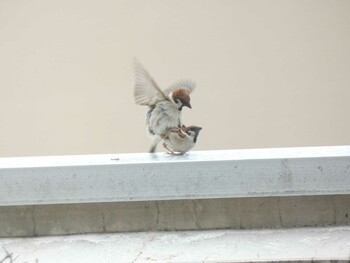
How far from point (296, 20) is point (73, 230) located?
2.26 m

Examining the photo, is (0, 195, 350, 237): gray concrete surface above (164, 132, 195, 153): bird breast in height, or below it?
below

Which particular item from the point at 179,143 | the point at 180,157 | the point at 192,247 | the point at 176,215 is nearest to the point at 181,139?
the point at 179,143

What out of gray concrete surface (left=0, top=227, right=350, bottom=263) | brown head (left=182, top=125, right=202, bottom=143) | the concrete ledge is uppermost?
brown head (left=182, top=125, right=202, bottom=143)

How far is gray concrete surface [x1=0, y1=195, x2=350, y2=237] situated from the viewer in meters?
2.08

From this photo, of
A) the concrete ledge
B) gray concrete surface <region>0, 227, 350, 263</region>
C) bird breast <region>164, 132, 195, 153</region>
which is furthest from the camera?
bird breast <region>164, 132, 195, 153</region>

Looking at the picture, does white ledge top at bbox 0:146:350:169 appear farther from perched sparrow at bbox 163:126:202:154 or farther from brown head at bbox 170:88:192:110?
brown head at bbox 170:88:192:110

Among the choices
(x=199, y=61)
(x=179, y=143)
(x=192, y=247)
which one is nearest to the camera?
(x=192, y=247)

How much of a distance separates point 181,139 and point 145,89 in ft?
0.63

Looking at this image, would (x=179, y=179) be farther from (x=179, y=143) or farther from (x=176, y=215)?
(x=179, y=143)

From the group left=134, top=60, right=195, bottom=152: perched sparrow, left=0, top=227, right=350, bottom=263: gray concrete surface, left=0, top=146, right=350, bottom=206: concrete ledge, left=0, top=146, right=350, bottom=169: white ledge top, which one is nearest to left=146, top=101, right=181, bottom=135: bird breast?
left=134, top=60, right=195, bottom=152: perched sparrow

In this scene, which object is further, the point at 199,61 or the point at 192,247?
the point at 199,61

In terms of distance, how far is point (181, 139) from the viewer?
7.36 feet

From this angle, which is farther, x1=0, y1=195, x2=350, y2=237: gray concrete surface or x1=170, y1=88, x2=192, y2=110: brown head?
x1=170, y1=88, x2=192, y2=110: brown head

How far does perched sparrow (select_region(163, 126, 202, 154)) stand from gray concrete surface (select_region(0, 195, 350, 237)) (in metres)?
0.21
